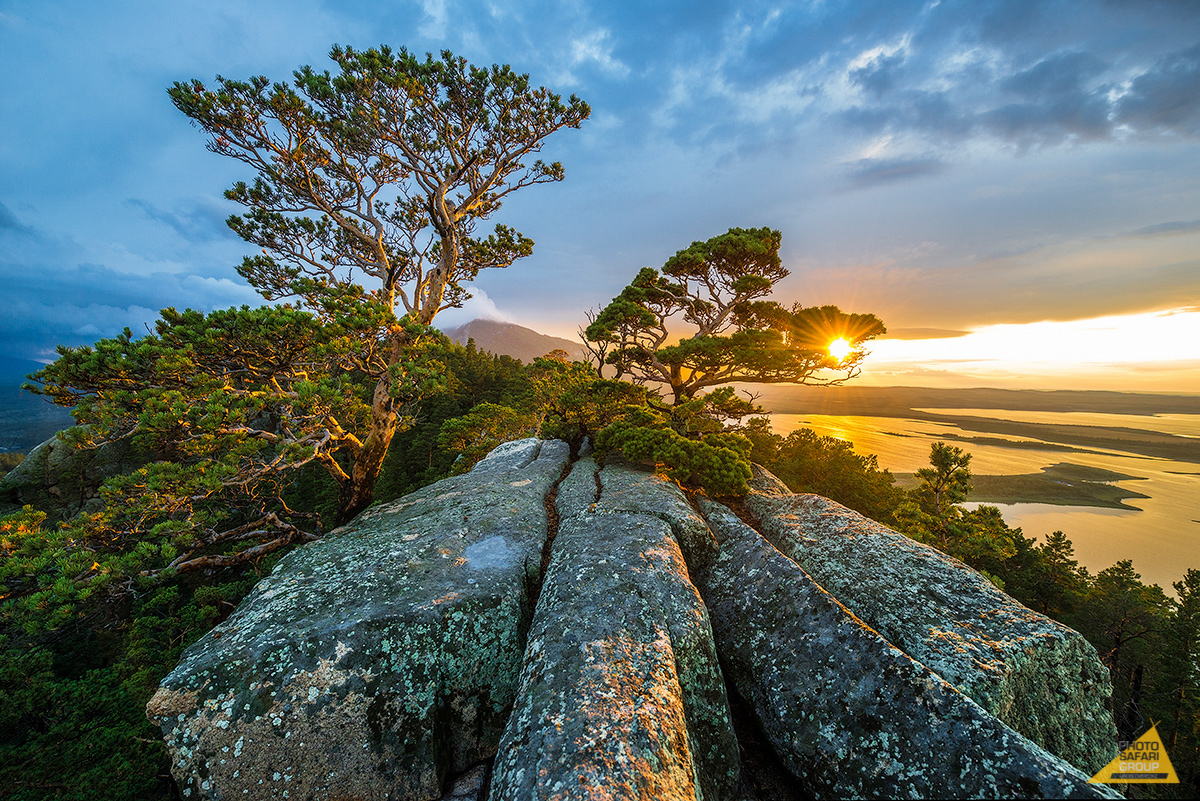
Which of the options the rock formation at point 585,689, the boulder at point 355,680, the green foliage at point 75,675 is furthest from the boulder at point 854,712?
the green foliage at point 75,675

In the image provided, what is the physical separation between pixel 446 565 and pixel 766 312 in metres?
16.6

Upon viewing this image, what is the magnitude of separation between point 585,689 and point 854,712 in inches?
125

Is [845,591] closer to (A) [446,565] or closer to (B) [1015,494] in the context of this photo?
(A) [446,565]

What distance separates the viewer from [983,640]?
514cm

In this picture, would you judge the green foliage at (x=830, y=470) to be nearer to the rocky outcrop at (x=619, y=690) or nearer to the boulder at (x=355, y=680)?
the rocky outcrop at (x=619, y=690)

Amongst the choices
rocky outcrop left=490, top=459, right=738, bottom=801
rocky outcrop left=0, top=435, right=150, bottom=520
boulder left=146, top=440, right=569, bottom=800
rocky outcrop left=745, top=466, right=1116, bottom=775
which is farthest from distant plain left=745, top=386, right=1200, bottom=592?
rocky outcrop left=0, top=435, right=150, bottom=520

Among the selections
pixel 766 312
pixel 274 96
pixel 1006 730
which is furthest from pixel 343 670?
pixel 766 312

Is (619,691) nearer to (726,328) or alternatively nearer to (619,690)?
(619,690)

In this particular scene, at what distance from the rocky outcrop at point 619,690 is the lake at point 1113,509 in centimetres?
4048

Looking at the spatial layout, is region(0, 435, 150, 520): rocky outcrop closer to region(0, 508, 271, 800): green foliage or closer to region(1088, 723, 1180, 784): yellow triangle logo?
region(0, 508, 271, 800): green foliage

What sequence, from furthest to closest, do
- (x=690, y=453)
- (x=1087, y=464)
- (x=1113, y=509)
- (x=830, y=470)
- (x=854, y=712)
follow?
(x=1087, y=464) < (x=1113, y=509) < (x=830, y=470) < (x=690, y=453) < (x=854, y=712)

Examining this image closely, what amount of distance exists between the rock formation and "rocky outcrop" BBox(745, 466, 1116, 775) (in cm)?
6

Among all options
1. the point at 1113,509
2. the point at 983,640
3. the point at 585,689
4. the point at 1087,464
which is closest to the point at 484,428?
the point at 585,689

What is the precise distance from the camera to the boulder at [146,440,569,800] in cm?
466
